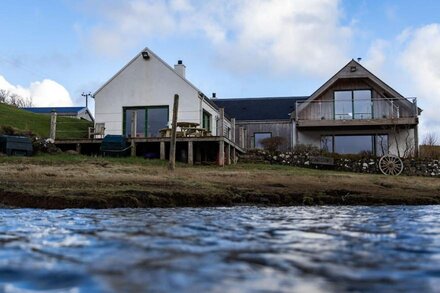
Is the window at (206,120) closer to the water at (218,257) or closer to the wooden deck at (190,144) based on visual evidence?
the wooden deck at (190,144)

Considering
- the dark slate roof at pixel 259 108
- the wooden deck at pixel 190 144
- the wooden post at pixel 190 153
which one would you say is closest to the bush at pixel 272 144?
the wooden deck at pixel 190 144

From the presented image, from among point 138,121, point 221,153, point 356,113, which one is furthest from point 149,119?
point 356,113

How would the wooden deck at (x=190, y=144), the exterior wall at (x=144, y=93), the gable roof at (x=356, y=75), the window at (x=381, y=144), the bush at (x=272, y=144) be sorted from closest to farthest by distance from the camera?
1. the wooden deck at (x=190, y=144)
2. the exterior wall at (x=144, y=93)
3. the bush at (x=272, y=144)
4. the gable roof at (x=356, y=75)
5. the window at (x=381, y=144)

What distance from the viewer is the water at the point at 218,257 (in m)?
2.91

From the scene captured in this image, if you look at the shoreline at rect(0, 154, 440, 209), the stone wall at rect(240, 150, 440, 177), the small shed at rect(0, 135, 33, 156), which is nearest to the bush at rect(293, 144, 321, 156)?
the stone wall at rect(240, 150, 440, 177)

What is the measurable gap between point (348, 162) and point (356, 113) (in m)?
4.37

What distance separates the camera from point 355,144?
26609mm

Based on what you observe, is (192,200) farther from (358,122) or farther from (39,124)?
(39,124)

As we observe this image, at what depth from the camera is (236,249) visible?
4.03 m

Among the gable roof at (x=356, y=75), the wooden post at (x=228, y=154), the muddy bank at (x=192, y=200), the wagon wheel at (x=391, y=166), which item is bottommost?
the muddy bank at (x=192, y=200)

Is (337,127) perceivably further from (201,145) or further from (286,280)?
(286,280)

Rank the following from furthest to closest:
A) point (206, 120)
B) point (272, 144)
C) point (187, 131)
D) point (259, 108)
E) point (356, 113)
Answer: point (259, 108) → point (356, 113) → point (206, 120) → point (272, 144) → point (187, 131)

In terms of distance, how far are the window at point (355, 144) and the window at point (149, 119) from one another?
9016 millimetres

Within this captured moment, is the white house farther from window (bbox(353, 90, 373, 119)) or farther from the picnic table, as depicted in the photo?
window (bbox(353, 90, 373, 119))
